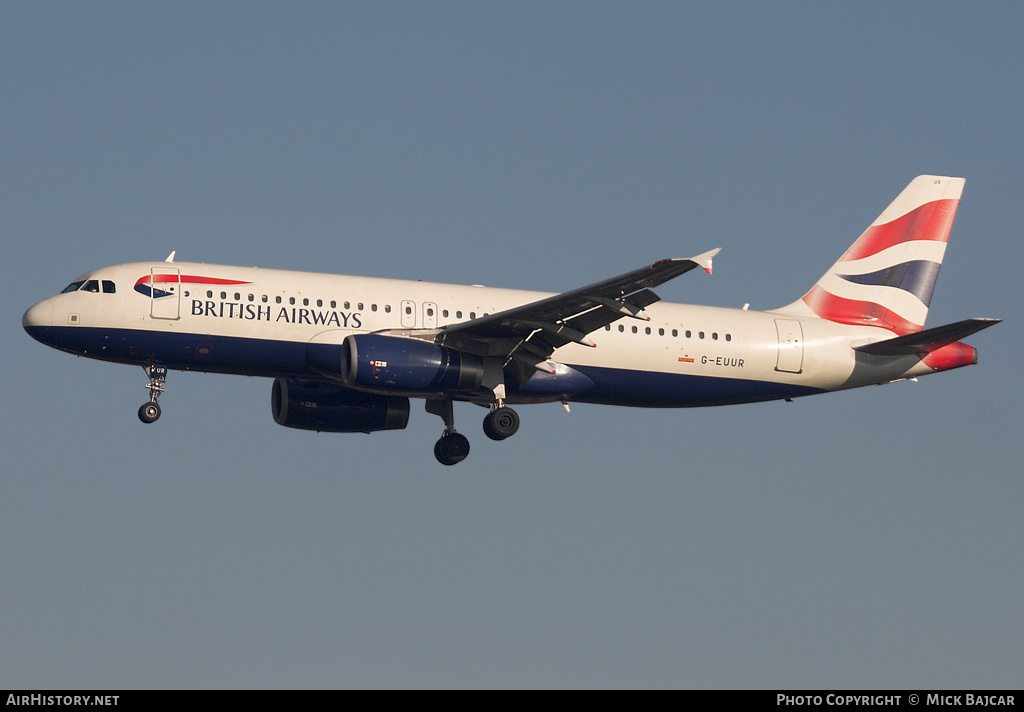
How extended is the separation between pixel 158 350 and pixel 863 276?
22.3m

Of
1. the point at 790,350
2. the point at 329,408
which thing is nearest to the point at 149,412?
the point at 329,408

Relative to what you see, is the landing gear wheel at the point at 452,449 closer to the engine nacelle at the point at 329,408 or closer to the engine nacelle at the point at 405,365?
the engine nacelle at the point at 329,408

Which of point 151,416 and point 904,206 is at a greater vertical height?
point 904,206

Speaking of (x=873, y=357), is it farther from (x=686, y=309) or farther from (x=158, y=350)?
(x=158, y=350)

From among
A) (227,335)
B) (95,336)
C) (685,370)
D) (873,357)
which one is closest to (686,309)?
(685,370)

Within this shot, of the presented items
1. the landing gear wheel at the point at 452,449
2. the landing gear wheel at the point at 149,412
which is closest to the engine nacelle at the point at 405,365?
the landing gear wheel at the point at 452,449

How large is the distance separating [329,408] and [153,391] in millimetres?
6116

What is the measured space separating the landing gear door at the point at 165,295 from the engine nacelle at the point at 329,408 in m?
5.53

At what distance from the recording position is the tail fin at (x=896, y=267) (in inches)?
1875

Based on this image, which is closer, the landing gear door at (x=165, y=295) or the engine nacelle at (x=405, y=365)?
the engine nacelle at (x=405, y=365)

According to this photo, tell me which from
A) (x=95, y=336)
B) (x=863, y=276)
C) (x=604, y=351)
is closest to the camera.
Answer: (x=95, y=336)

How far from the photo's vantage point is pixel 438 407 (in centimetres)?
4628

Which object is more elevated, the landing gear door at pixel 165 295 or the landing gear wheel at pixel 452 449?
the landing gear door at pixel 165 295
